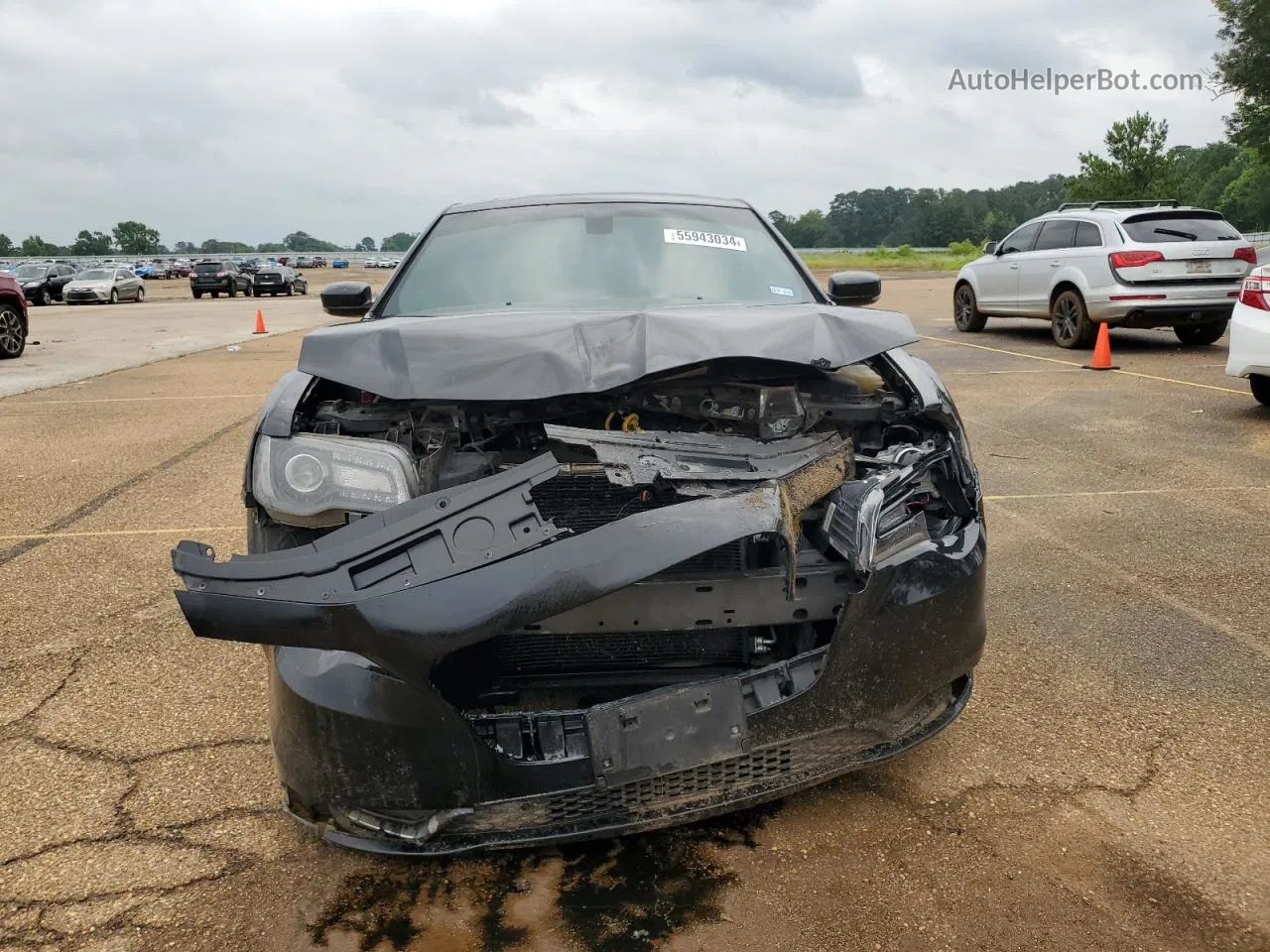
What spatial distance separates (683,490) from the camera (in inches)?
90.0

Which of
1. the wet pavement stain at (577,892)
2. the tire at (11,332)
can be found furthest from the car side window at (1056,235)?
the tire at (11,332)

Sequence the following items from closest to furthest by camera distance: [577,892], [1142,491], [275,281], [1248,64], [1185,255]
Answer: [577,892], [1142,491], [1185,255], [1248,64], [275,281]

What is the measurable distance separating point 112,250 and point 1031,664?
5903 inches

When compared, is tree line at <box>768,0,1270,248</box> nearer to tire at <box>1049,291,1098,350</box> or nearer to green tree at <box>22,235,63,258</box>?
tire at <box>1049,291,1098,350</box>

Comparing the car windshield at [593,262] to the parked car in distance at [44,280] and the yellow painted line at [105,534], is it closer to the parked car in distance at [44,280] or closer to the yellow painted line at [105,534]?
the yellow painted line at [105,534]

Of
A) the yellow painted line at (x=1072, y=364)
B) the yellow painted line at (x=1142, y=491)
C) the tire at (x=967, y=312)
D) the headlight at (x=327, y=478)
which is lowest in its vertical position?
the yellow painted line at (x=1142, y=491)

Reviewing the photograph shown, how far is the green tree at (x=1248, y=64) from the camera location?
30203 millimetres

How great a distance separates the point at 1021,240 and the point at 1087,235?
148 cm

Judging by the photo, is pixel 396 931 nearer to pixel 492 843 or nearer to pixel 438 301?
pixel 492 843

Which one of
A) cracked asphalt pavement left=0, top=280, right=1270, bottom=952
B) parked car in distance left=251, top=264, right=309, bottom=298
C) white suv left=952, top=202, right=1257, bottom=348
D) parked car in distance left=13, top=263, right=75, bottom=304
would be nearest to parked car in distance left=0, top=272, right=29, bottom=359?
cracked asphalt pavement left=0, top=280, right=1270, bottom=952

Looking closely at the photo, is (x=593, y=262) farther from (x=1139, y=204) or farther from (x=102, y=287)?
(x=102, y=287)

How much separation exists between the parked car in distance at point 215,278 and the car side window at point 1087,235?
33512 millimetres

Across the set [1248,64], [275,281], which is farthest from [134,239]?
[1248,64]

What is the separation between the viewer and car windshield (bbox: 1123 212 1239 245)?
37.4ft
